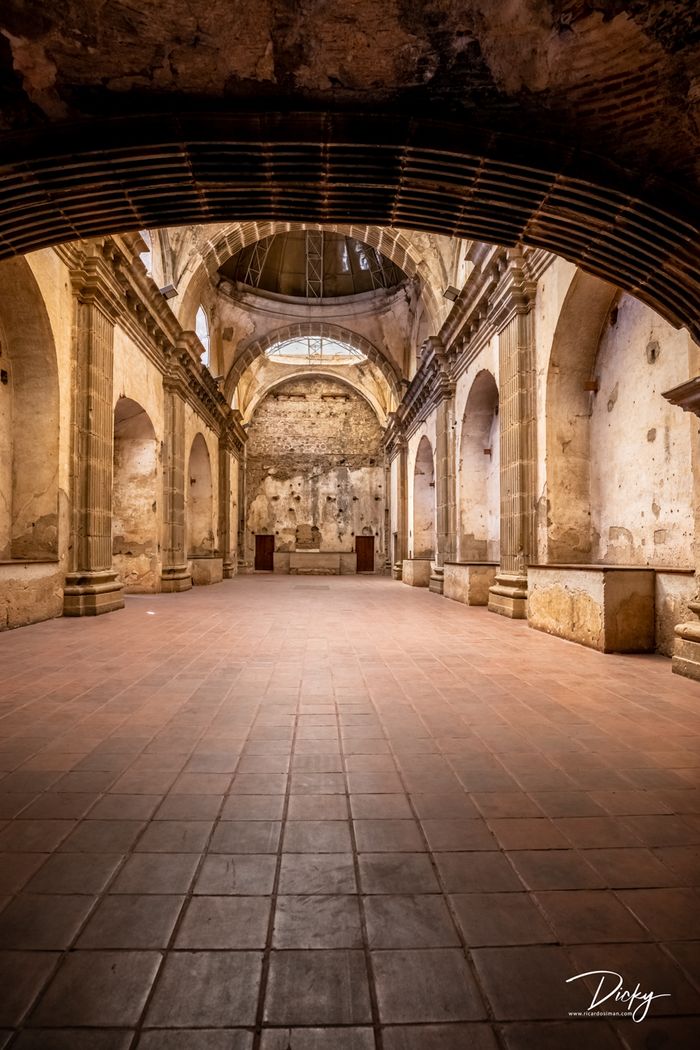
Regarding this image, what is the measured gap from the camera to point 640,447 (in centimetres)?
752

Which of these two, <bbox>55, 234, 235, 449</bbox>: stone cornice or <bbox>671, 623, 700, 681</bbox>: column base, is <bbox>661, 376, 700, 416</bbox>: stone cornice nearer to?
<bbox>671, 623, 700, 681</bbox>: column base

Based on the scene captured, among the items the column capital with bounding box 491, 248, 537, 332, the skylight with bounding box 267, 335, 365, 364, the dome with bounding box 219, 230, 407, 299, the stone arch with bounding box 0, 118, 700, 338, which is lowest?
the stone arch with bounding box 0, 118, 700, 338

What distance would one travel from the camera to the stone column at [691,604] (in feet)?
15.8

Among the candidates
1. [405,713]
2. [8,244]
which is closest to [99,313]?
[8,244]

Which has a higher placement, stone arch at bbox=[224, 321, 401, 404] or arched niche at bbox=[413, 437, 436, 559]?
stone arch at bbox=[224, 321, 401, 404]

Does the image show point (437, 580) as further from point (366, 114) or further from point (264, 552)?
point (264, 552)

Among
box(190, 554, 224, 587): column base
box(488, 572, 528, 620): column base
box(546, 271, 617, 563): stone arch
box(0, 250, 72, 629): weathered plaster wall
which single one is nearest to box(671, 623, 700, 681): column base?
box(488, 572, 528, 620): column base

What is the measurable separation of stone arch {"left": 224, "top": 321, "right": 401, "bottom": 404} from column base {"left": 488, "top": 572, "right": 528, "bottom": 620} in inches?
535

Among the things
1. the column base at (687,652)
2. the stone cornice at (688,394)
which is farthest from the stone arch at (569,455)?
the stone cornice at (688,394)

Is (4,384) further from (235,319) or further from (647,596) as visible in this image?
(235,319)

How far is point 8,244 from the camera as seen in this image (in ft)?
13.4

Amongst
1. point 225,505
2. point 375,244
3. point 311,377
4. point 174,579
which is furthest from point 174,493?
point 311,377

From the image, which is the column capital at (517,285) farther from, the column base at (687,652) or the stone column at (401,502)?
the stone column at (401,502)

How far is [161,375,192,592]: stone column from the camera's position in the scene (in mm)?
14461
